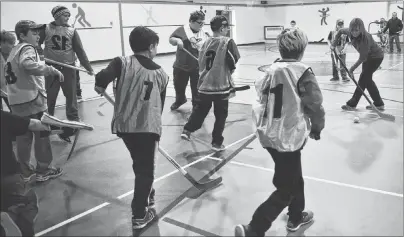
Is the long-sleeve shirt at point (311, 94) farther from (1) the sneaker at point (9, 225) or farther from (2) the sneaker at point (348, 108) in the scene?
(2) the sneaker at point (348, 108)

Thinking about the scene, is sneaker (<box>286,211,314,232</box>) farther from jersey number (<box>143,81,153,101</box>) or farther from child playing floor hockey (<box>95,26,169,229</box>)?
jersey number (<box>143,81,153,101</box>)

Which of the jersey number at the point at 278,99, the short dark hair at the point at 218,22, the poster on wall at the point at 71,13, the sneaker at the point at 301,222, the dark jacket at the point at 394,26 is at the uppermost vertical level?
the poster on wall at the point at 71,13

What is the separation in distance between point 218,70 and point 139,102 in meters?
1.92

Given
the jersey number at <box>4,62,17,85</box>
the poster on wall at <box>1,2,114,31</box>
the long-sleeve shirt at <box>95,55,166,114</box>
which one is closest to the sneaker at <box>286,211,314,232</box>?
the long-sleeve shirt at <box>95,55,166,114</box>

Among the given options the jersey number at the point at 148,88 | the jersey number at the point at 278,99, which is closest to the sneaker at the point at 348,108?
the jersey number at the point at 278,99

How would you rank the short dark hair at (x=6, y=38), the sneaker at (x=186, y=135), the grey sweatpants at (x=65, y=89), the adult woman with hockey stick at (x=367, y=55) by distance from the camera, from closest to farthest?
the short dark hair at (x=6, y=38), the sneaker at (x=186, y=135), the grey sweatpants at (x=65, y=89), the adult woman with hockey stick at (x=367, y=55)

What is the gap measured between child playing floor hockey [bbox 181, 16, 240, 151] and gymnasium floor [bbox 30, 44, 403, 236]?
1.71 ft

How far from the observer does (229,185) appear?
371cm

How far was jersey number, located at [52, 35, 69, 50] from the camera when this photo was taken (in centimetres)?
547

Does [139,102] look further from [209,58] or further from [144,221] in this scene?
[209,58]

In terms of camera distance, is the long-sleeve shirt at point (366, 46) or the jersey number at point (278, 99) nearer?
the jersey number at point (278, 99)

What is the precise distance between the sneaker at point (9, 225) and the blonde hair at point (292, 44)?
6.63ft

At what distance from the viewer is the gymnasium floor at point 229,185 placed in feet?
9.65

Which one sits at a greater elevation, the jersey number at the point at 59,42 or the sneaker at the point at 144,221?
the jersey number at the point at 59,42
